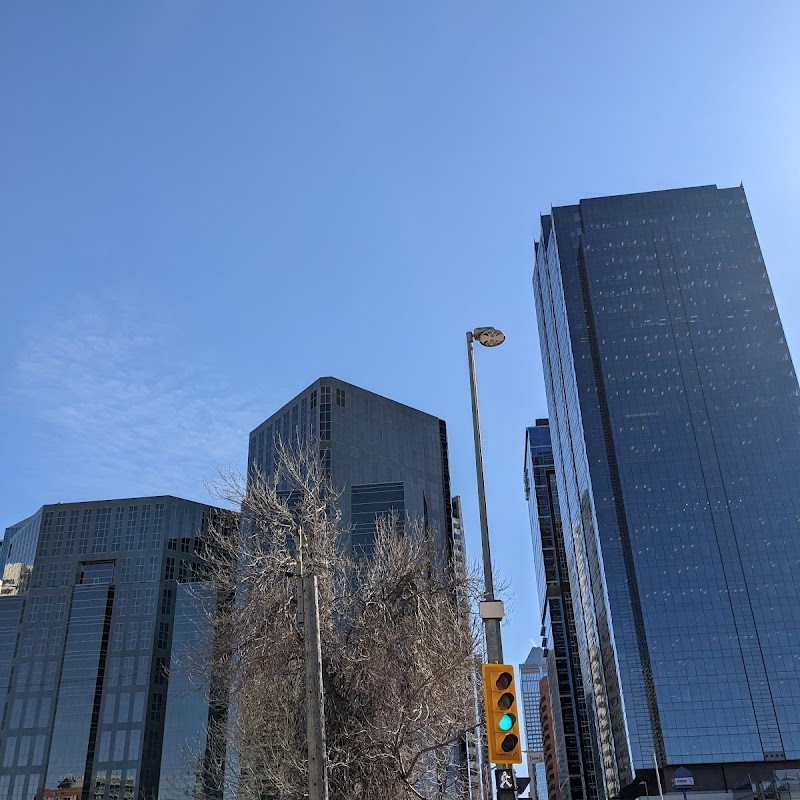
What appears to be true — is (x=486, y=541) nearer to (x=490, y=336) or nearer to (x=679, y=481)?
(x=490, y=336)

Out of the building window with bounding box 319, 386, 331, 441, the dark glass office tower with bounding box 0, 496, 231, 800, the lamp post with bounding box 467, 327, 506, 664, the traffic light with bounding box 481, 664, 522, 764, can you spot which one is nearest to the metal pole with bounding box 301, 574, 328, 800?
the lamp post with bounding box 467, 327, 506, 664

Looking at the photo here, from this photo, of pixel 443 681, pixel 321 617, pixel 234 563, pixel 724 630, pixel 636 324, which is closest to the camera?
pixel 443 681

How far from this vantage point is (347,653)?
2031cm

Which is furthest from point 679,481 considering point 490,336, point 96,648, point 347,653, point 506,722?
point 506,722

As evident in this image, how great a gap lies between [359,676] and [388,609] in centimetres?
168

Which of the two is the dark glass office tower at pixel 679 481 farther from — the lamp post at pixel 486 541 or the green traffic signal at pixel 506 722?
the green traffic signal at pixel 506 722

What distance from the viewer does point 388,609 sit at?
2061 cm

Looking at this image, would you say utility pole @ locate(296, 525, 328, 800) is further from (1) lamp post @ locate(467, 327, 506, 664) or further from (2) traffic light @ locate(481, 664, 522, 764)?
(2) traffic light @ locate(481, 664, 522, 764)

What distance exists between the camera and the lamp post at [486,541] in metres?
12.8

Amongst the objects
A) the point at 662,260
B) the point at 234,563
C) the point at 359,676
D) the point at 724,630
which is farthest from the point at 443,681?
the point at 662,260

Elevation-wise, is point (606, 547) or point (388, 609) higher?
point (606, 547)

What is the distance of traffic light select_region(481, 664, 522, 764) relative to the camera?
36.7 ft

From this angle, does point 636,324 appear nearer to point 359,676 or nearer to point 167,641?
point 167,641

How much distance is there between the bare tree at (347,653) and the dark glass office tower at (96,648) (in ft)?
451
